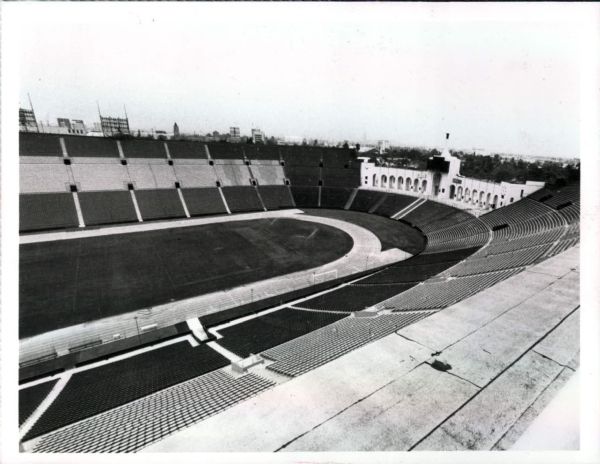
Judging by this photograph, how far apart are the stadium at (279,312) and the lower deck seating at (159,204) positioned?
0.76 ft

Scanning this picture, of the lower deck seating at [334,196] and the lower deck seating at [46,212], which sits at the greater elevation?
the lower deck seating at [46,212]

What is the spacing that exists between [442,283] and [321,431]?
12.8 metres

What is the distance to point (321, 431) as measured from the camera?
18.5 feet

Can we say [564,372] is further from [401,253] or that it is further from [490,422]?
[401,253]

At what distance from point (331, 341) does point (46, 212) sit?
115 ft

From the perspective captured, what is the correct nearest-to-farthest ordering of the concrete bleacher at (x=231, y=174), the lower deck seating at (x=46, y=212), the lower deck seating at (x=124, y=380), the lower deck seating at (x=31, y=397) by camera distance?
the lower deck seating at (x=124, y=380)
the lower deck seating at (x=31, y=397)
the lower deck seating at (x=46, y=212)
the concrete bleacher at (x=231, y=174)

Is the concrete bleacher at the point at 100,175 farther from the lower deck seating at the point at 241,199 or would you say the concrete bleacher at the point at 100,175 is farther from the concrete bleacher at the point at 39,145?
the lower deck seating at the point at 241,199

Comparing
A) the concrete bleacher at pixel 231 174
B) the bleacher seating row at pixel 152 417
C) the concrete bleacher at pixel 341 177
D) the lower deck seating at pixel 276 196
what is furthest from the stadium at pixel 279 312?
the concrete bleacher at pixel 341 177

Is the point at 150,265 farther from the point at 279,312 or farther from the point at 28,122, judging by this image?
the point at 28,122

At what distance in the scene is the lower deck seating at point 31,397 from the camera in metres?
8.67

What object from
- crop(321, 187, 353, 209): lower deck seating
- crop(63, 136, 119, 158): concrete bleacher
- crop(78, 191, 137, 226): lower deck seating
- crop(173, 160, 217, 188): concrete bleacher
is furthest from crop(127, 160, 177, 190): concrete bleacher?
crop(321, 187, 353, 209): lower deck seating

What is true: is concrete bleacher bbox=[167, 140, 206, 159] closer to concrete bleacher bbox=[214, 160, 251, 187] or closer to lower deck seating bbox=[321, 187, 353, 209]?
concrete bleacher bbox=[214, 160, 251, 187]

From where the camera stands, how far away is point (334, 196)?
153 feet

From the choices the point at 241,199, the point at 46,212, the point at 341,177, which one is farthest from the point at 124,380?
the point at 341,177
